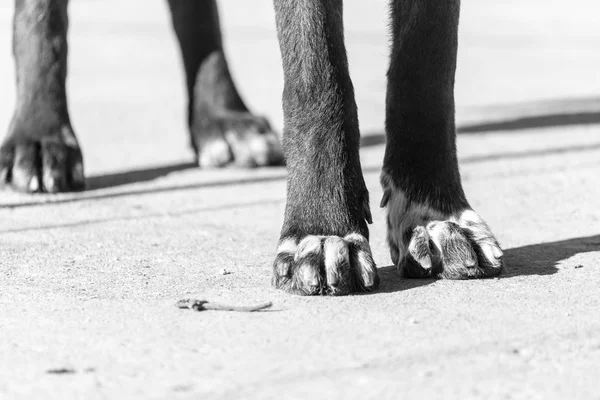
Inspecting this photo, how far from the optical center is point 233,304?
236 cm

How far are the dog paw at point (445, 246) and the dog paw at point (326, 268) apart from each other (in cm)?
17

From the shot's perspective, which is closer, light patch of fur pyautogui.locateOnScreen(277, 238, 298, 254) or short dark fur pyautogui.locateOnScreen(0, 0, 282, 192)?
light patch of fur pyautogui.locateOnScreen(277, 238, 298, 254)

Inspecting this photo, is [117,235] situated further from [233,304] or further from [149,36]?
[149,36]

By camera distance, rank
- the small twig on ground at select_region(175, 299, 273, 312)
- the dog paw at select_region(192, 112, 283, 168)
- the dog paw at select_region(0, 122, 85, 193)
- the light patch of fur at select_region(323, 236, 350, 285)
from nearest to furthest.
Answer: the small twig on ground at select_region(175, 299, 273, 312) → the light patch of fur at select_region(323, 236, 350, 285) → the dog paw at select_region(0, 122, 85, 193) → the dog paw at select_region(192, 112, 283, 168)

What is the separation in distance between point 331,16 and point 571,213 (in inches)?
46.7

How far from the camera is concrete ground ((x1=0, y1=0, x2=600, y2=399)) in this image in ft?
6.15

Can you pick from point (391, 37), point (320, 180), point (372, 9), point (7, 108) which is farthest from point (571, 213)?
point (372, 9)

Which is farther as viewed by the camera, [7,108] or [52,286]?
[7,108]

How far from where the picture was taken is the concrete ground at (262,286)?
1873mm

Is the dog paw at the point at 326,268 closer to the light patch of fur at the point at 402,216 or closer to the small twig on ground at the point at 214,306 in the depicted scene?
the small twig on ground at the point at 214,306

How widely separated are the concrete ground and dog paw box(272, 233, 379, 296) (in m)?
0.04

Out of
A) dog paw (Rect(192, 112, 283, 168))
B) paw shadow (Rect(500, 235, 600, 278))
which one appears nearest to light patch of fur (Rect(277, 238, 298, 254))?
paw shadow (Rect(500, 235, 600, 278))

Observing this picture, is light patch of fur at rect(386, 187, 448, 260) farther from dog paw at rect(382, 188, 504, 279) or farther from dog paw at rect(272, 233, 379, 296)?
dog paw at rect(272, 233, 379, 296)

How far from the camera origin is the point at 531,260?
2818 millimetres
